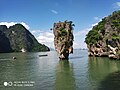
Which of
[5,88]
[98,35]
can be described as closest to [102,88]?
[5,88]

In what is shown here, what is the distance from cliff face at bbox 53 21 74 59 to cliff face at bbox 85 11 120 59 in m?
14.7

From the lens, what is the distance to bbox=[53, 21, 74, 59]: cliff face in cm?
8669

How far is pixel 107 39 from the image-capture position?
8594 centimetres

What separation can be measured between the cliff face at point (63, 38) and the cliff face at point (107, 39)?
577 inches

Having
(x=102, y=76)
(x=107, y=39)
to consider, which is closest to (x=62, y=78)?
(x=102, y=76)

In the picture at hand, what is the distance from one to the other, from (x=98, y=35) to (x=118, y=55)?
106 ft

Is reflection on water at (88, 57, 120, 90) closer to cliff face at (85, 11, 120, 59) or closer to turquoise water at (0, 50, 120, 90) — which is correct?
turquoise water at (0, 50, 120, 90)

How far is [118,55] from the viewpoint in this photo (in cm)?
7569

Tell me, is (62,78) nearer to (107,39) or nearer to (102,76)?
(102,76)

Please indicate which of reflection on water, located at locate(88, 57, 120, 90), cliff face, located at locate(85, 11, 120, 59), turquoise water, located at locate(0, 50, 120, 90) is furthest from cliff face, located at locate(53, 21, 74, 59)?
reflection on water, located at locate(88, 57, 120, 90)

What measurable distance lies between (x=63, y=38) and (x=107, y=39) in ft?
55.6

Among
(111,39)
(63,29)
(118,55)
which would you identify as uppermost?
(63,29)

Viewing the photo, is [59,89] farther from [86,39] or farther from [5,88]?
[86,39]

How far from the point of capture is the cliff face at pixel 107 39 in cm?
7725
